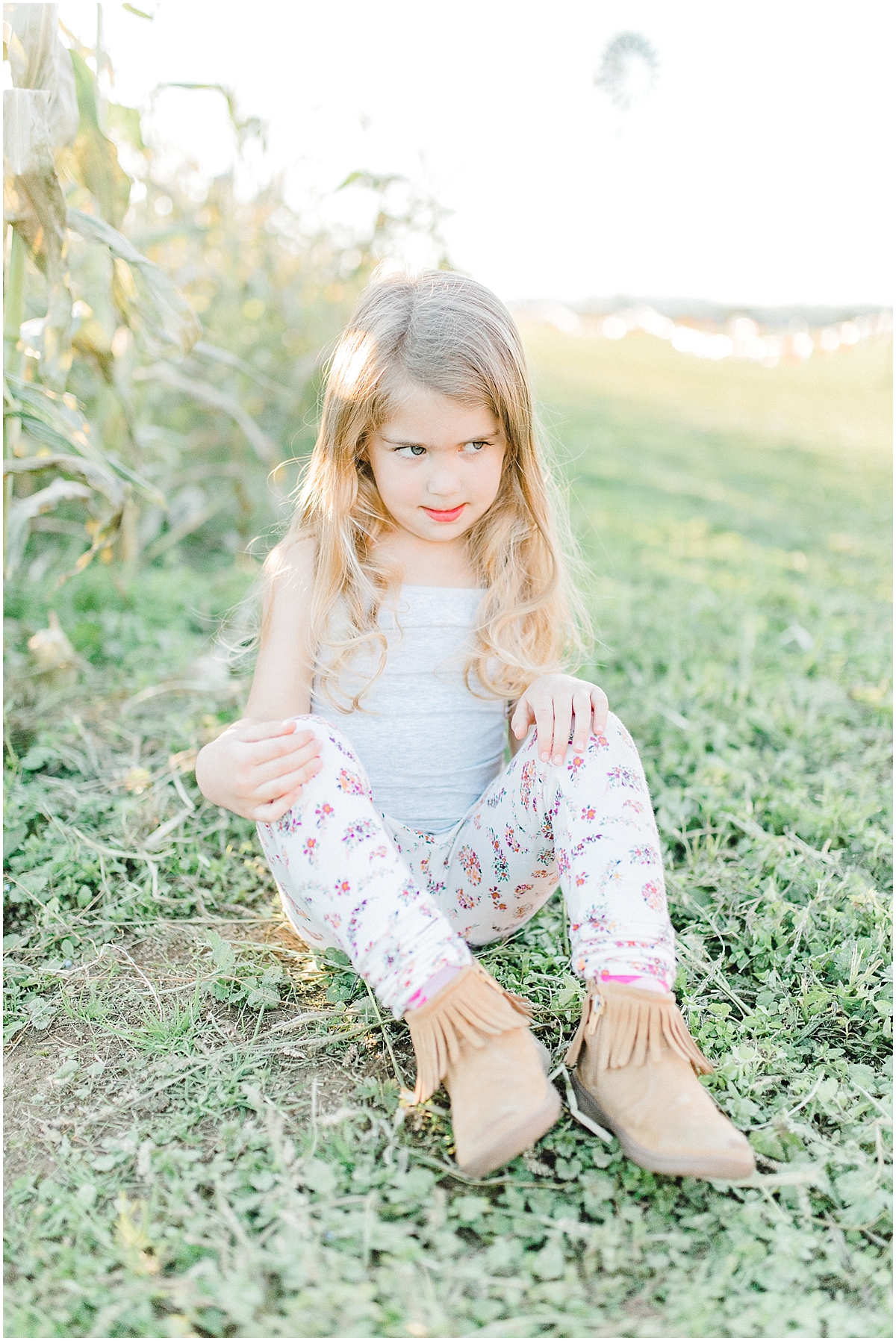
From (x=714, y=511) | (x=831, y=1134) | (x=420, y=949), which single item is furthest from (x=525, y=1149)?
(x=714, y=511)

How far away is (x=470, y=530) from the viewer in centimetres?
180

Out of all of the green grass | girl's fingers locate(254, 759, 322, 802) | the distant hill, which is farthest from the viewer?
the distant hill

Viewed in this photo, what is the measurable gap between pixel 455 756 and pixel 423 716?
9 centimetres

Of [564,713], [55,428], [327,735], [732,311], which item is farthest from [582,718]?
[732,311]

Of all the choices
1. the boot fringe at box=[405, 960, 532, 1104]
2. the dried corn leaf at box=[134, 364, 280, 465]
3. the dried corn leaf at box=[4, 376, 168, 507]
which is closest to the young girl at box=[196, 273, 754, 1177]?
the boot fringe at box=[405, 960, 532, 1104]

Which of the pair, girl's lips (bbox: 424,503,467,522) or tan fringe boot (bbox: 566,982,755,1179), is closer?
tan fringe boot (bbox: 566,982,755,1179)

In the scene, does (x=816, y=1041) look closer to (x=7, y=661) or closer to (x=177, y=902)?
(x=177, y=902)

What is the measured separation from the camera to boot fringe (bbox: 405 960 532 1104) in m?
1.28

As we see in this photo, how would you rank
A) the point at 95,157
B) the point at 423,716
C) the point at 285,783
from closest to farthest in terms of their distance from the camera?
the point at 285,783, the point at 423,716, the point at 95,157

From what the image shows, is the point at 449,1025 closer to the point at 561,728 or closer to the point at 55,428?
the point at 561,728

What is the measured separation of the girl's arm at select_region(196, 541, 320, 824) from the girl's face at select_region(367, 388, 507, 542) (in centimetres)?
20

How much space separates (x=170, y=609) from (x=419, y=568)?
157 cm

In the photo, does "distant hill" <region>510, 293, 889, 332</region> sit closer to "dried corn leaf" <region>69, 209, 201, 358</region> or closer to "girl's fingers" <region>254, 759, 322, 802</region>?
"dried corn leaf" <region>69, 209, 201, 358</region>

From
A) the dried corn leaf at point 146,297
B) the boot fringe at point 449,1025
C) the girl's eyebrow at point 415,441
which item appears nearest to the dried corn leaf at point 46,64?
the dried corn leaf at point 146,297
